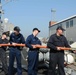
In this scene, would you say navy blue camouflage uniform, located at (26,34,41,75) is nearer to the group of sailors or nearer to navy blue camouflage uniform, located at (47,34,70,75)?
the group of sailors

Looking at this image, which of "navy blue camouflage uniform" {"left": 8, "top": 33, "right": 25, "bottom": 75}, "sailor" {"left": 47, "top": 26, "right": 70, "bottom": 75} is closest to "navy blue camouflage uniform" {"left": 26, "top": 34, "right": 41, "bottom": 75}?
"navy blue camouflage uniform" {"left": 8, "top": 33, "right": 25, "bottom": 75}

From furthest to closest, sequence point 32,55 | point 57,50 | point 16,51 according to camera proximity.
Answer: point 16,51 < point 32,55 < point 57,50

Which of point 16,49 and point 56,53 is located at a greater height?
point 16,49

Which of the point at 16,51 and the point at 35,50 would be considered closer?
the point at 35,50

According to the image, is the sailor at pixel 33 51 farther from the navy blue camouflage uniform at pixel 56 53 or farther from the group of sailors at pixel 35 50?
the navy blue camouflage uniform at pixel 56 53

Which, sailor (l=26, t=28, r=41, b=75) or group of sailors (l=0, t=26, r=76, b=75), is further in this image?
sailor (l=26, t=28, r=41, b=75)

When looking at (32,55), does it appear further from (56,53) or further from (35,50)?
(56,53)

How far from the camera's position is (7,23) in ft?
147

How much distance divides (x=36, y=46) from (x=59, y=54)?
0.87 metres

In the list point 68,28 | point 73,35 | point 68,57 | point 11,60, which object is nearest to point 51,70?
point 11,60

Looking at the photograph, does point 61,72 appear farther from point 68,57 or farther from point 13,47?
→ point 68,57

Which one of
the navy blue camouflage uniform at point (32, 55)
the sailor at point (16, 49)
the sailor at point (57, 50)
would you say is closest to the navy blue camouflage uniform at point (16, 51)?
the sailor at point (16, 49)

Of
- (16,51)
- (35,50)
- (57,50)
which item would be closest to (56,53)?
(57,50)

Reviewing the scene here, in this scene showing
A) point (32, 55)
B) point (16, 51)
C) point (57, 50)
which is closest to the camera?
point (57, 50)
